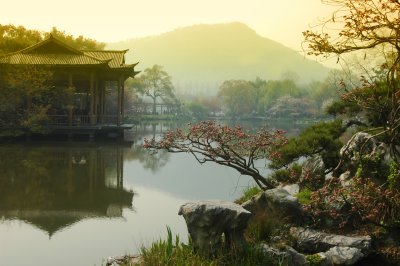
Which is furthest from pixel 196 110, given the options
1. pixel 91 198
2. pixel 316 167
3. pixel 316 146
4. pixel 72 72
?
pixel 316 167

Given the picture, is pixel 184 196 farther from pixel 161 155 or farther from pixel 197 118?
pixel 197 118

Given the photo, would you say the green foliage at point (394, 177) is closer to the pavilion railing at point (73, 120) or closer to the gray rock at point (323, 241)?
the gray rock at point (323, 241)

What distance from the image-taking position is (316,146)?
11242mm

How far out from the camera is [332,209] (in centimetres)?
873

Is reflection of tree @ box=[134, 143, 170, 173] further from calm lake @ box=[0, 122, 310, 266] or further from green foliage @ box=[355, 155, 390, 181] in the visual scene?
green foliage @ box=[355, 155, 390, 181]

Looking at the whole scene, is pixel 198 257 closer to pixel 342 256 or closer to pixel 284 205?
pixel 342 256

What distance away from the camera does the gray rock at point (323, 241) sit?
7898 mm

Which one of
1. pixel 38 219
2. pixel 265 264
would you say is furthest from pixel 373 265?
pixel 38 219

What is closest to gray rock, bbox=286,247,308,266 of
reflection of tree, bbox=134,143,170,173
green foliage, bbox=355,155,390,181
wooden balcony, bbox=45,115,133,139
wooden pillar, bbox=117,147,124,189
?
green foliage, bbox=355,155,390,181

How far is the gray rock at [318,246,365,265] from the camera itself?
7.48m

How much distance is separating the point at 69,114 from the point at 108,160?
9.27 m

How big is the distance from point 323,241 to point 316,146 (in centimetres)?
364

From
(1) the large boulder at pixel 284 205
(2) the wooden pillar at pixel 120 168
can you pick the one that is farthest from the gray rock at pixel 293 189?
(2) the wooden pillar at pixel 120 168

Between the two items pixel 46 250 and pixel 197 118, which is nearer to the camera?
pixel 46 250
